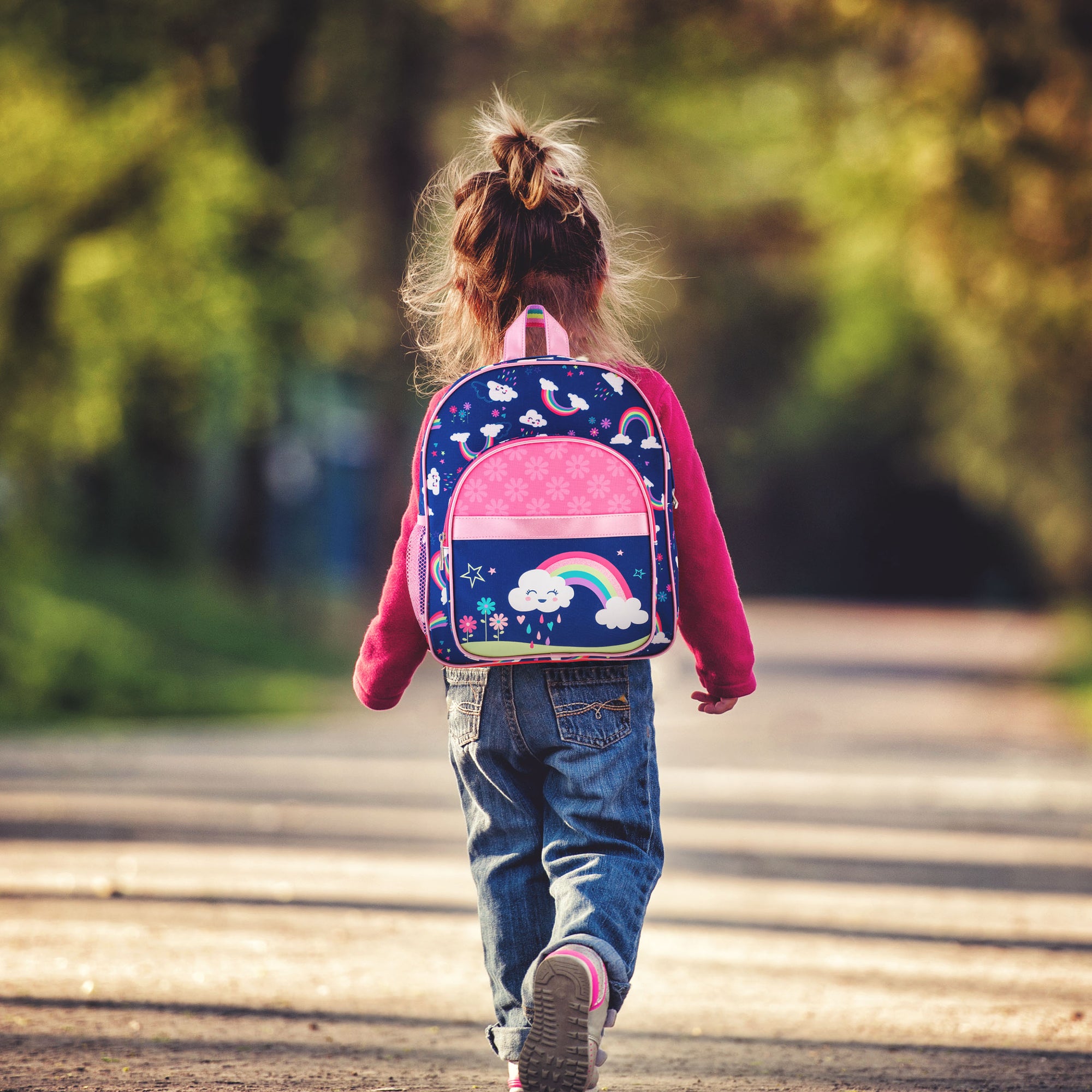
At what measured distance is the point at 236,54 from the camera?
15.2 metres

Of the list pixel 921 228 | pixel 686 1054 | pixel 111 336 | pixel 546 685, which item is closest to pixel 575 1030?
pixel 546 685

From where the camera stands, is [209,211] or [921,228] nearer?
[921,228]

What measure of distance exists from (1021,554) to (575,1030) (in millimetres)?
33885

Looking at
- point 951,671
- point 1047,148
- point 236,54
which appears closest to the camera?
point 1047,148

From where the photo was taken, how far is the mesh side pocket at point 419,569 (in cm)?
294

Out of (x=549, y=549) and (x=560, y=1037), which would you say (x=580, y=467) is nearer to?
(x=549, y=549)

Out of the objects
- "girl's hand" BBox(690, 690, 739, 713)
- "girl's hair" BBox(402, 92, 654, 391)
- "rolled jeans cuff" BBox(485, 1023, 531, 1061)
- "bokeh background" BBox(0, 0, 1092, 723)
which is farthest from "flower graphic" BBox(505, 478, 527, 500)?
"bokeh background" BBox(0, 0, 1092, 723)

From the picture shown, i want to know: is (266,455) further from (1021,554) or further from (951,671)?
(1021,554)

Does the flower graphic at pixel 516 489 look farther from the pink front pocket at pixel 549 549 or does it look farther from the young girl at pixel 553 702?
the young girl at pixel 553 702

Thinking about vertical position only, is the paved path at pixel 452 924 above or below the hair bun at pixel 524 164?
below

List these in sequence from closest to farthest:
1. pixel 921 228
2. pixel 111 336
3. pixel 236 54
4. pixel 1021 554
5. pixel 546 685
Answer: pixel 546 685, pixel 921 228, pixel 111 336, pixel 236 54, pixel 1021 554

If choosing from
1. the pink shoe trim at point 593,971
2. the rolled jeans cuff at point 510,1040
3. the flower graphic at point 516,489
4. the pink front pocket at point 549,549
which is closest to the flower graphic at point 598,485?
the pink front pocket at point 549,549

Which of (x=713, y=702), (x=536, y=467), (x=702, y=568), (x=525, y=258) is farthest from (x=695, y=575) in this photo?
(x=525, y=258)

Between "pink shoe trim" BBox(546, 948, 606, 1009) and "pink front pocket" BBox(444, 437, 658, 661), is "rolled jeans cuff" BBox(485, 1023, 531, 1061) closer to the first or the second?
"pink shoe trim" BBox(546, 948, 606, 1009)
